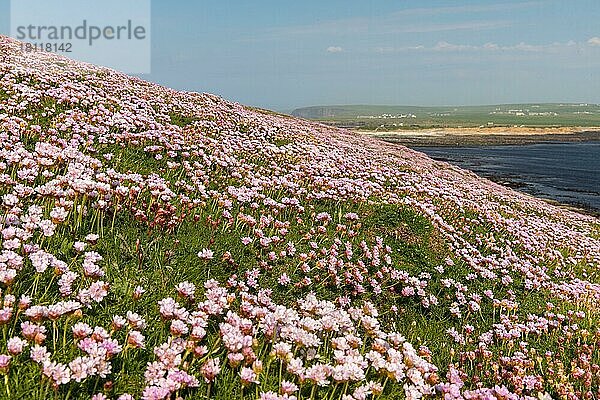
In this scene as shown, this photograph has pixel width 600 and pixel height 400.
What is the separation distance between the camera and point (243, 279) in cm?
591

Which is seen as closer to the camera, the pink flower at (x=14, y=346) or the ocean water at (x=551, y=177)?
the pink flower at (x=14, y=346)

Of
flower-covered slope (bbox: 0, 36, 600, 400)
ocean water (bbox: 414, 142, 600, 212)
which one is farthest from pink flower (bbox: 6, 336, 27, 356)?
ocean water (bbox: 414, 142, 600, 212)

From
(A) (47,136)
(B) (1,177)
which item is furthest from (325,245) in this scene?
(A) (47,136)

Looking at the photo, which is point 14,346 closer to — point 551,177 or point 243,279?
point 243,279

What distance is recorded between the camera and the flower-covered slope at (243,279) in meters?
3.59

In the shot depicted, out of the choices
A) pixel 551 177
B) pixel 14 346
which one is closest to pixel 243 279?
pixel 14 346

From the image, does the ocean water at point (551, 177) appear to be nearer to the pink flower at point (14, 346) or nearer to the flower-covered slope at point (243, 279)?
the flower-covered slope at point (243, 279)

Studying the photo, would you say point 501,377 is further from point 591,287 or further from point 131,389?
point 591,287

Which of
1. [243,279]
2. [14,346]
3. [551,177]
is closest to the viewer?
[14,346]

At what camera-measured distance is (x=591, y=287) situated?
10.4 meters

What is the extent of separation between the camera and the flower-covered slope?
3586 millimetres

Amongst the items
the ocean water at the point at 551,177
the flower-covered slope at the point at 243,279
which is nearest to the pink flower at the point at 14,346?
the flower-covered slope at the point at 243,279

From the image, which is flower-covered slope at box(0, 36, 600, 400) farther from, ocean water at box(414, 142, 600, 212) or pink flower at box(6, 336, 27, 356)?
ocean water at box(414, 142, 600, 212)

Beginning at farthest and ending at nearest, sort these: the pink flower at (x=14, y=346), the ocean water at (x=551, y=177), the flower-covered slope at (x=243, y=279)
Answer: the ocean water at (x=551, y=177), the flower-covered slope at (x=243, y=279), the pink flower at (x=14, y=346)
